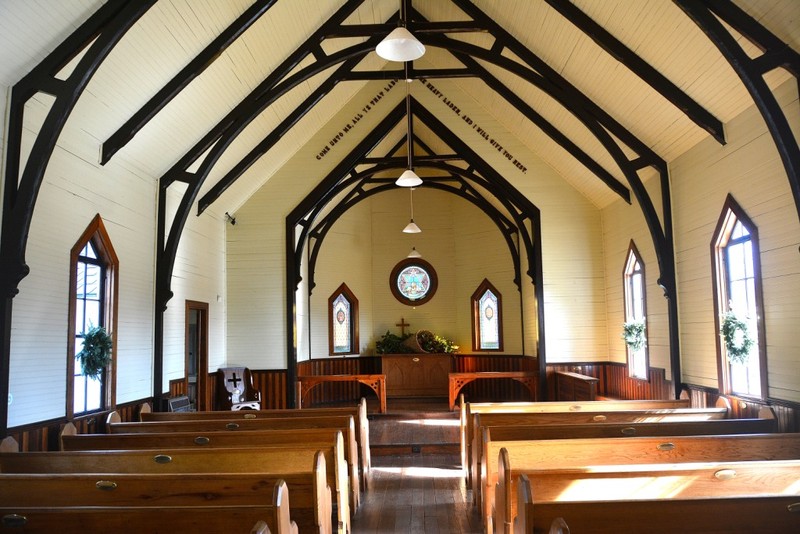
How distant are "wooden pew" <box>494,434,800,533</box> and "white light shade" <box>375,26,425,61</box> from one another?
3.29 m

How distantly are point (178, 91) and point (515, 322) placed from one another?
841 cm

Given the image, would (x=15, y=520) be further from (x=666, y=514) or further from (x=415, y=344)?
(x=415, y=344)

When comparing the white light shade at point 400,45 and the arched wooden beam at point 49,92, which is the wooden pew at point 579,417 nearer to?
the white light shade at point 400,45

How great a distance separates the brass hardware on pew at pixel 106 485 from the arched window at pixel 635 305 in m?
7.28

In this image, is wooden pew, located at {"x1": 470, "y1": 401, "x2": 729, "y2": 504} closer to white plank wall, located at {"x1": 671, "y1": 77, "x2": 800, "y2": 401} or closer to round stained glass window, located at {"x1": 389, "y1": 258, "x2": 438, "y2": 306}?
white plank wall, located at {"x1": 671, "y1": 77, "x2": 800, "y2": 401}

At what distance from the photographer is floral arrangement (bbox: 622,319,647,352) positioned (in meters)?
8.89

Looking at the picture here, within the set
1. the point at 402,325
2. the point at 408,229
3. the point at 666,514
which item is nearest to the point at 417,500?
the point at 666,514

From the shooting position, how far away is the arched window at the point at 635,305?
9.03 metres

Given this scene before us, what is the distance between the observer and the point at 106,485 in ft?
10.9

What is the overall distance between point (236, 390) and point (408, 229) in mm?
4038

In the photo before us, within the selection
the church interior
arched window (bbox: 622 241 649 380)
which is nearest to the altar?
the church interior

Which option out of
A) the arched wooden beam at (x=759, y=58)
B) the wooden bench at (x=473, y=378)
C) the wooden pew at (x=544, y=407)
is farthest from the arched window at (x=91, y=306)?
the arched wooden beam at (x=759, y=58)

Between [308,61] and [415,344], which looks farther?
[415,344]

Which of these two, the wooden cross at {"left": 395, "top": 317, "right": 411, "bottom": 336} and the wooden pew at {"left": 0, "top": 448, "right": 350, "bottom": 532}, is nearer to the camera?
the wooden pew at {"left": 0, "top": 448, "right": 350, "bottom": 532}
